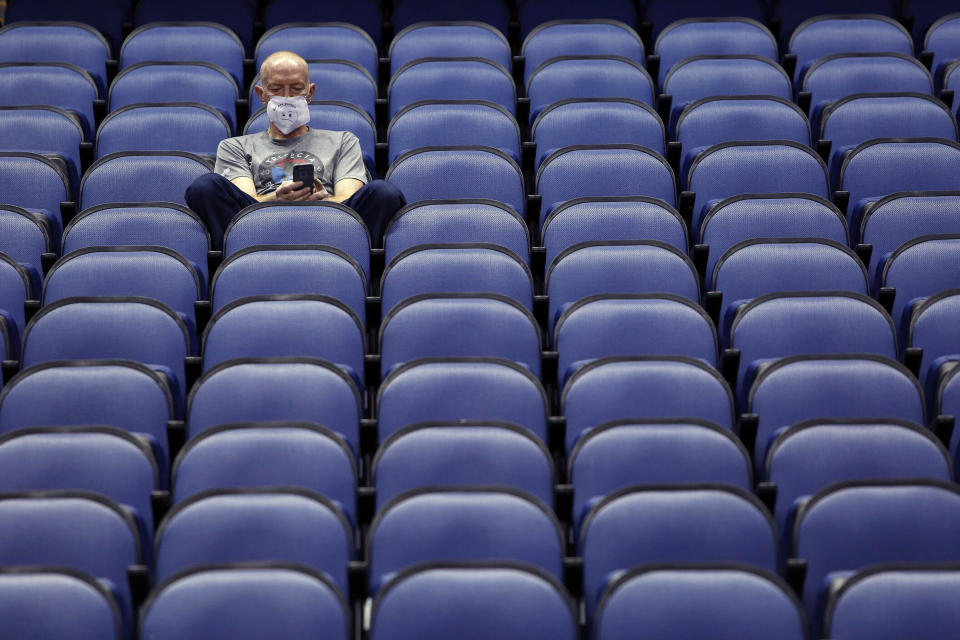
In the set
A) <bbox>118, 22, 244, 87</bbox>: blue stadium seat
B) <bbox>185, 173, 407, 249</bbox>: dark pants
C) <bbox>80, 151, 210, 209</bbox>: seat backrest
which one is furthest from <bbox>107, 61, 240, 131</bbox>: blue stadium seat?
<bbox>185, 173, 407, 249</bbox>: dark pants

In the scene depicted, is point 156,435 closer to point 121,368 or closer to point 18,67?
point 121,368

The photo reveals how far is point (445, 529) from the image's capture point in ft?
5.54

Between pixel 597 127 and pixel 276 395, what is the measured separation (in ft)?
3.55

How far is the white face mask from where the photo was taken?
8.04ft

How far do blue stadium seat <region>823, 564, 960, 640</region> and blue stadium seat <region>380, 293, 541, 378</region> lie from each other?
26.3 inches

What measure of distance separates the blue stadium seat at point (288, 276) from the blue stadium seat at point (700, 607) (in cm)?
78

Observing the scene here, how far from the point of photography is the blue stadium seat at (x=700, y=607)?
61.8 inches

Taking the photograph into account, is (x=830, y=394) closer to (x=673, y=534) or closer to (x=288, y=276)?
(x=673, y=534)

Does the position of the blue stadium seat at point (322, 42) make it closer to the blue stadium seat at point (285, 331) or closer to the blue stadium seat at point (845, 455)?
the blue stadium seat at point (285, 331)

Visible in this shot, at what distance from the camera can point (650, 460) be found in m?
1.83

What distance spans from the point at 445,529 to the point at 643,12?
2.01m

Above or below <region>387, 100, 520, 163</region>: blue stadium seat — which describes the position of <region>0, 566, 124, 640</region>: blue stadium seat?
below

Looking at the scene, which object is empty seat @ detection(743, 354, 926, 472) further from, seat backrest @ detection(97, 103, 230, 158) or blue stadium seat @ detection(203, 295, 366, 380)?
seat backrest @ detection(97, 103, 230, 158)

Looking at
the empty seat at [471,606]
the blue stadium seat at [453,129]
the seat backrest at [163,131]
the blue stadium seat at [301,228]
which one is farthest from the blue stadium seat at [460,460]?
the seat backrest at [163,131]
